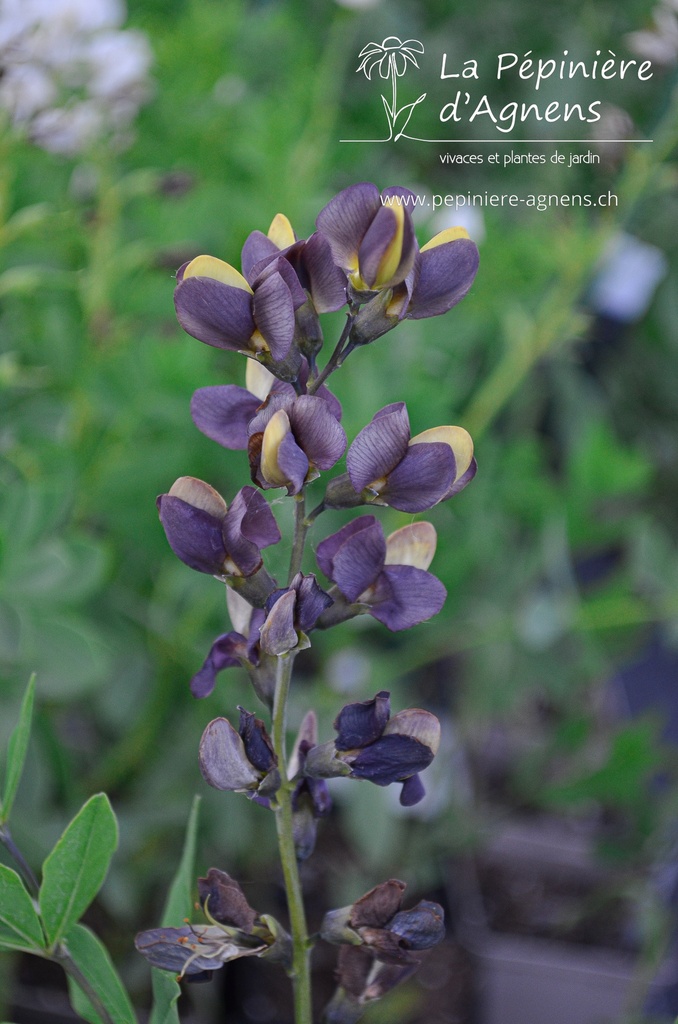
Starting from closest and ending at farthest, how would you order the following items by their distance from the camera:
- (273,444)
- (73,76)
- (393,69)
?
(273,444), (393,69), (73,76)

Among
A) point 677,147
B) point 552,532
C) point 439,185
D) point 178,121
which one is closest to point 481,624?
point 552,532

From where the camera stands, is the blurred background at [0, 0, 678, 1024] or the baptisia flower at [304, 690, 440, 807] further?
the blurred background at [0, 0, 678, 1024]

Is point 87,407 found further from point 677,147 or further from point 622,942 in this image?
point 622,942

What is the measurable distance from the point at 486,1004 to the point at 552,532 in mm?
466

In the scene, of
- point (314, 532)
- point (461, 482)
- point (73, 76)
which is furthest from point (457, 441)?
point (73, 76)

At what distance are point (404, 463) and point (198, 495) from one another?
62 millimetres

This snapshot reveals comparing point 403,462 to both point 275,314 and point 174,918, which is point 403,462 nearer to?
point 275,314

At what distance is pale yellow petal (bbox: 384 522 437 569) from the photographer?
29 cm

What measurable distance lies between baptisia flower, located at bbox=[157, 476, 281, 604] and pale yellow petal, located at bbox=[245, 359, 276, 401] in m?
0.04

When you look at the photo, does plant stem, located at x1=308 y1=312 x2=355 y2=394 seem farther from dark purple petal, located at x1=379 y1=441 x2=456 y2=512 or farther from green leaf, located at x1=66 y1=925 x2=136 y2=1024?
green leaf, located at x1=66 y1=925 x2=136 y2=1024

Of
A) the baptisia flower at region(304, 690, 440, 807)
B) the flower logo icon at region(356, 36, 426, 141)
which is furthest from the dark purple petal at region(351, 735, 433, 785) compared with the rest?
the flower logo icon at region(356, 36, 426, 141)

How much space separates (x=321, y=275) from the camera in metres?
0.28

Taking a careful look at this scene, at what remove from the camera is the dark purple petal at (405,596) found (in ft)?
0.92

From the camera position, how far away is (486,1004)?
3.01 ft
